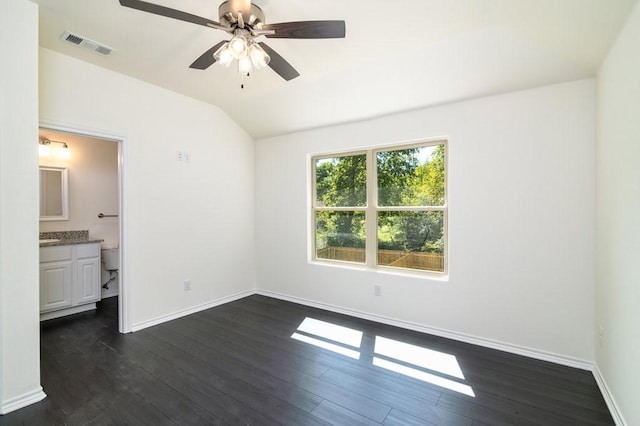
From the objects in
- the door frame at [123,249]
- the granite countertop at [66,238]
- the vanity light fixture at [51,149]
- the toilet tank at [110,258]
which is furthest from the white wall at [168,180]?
the vanity light fixture at [51,149]

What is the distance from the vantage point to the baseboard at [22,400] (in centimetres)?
199

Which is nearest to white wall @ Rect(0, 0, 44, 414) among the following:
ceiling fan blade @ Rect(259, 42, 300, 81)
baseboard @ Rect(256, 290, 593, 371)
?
ceiling fan blade @ Rect(259, 42, 300, 81)

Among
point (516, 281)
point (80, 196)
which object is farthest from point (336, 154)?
point (80, 196)

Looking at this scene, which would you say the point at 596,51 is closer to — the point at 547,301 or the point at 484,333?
the point at 547,301

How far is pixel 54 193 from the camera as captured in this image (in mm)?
4145

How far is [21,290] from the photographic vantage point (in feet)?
6.80

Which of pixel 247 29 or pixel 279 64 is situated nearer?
pixel 247 29

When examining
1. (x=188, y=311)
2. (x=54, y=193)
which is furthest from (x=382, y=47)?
(x=54, y=193)

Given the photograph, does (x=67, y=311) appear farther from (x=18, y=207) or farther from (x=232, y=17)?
(x=232, y=17)

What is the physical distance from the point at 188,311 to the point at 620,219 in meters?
4.23

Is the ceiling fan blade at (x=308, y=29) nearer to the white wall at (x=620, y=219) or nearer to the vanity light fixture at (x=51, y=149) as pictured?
the white wall at (x=620, y=219)

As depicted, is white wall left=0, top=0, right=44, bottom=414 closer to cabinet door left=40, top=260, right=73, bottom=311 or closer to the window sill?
cabinet door left=40, top=260, right=73, bottom=311

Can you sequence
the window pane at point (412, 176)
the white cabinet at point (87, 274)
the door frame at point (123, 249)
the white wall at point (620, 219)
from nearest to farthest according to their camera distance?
1. the white wall at point (620, 219)
2. the door frame at point (123, 249)
3. the window pane at point (412, 176)
4. the white cabinet at point (87, 274)

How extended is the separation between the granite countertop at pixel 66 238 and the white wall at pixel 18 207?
1.83 m
